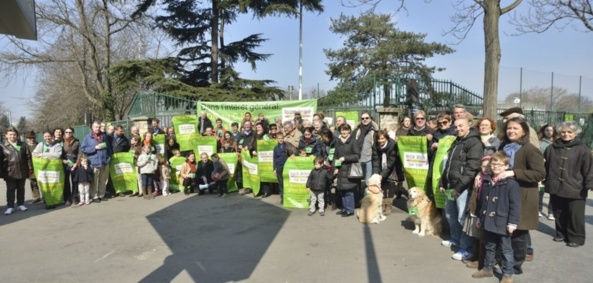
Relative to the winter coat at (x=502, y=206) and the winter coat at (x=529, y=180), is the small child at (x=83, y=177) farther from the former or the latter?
the winter coat at (x=529, y=180)

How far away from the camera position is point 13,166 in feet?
27.9

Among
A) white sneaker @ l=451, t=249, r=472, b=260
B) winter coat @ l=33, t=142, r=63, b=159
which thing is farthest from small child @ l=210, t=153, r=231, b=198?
white sneaker @ l=451, t=249, r=472, b=260

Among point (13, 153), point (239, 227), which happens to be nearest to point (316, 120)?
point (239, 227)

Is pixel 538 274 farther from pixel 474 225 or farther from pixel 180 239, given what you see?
pixel 180 239

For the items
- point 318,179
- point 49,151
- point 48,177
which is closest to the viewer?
point 318,179

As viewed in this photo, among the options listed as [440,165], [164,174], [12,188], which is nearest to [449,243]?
[440,165]

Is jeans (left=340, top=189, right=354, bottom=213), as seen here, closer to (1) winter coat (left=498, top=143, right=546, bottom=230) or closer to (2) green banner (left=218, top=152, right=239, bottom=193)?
(1) winter coat (left=498, top=143, right=546, bottom=230)

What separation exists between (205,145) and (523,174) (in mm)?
8374

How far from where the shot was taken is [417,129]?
7.55 m

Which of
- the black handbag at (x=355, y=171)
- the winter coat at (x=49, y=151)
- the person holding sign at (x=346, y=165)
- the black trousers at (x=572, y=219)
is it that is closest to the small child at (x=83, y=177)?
the winter coat at (x=49, y=151)

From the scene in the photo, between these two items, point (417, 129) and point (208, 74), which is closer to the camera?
point (417, 129)

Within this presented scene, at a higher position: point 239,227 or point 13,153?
point 13,153

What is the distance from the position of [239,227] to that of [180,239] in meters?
1.09

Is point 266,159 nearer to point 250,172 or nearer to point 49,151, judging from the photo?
point 250,172
